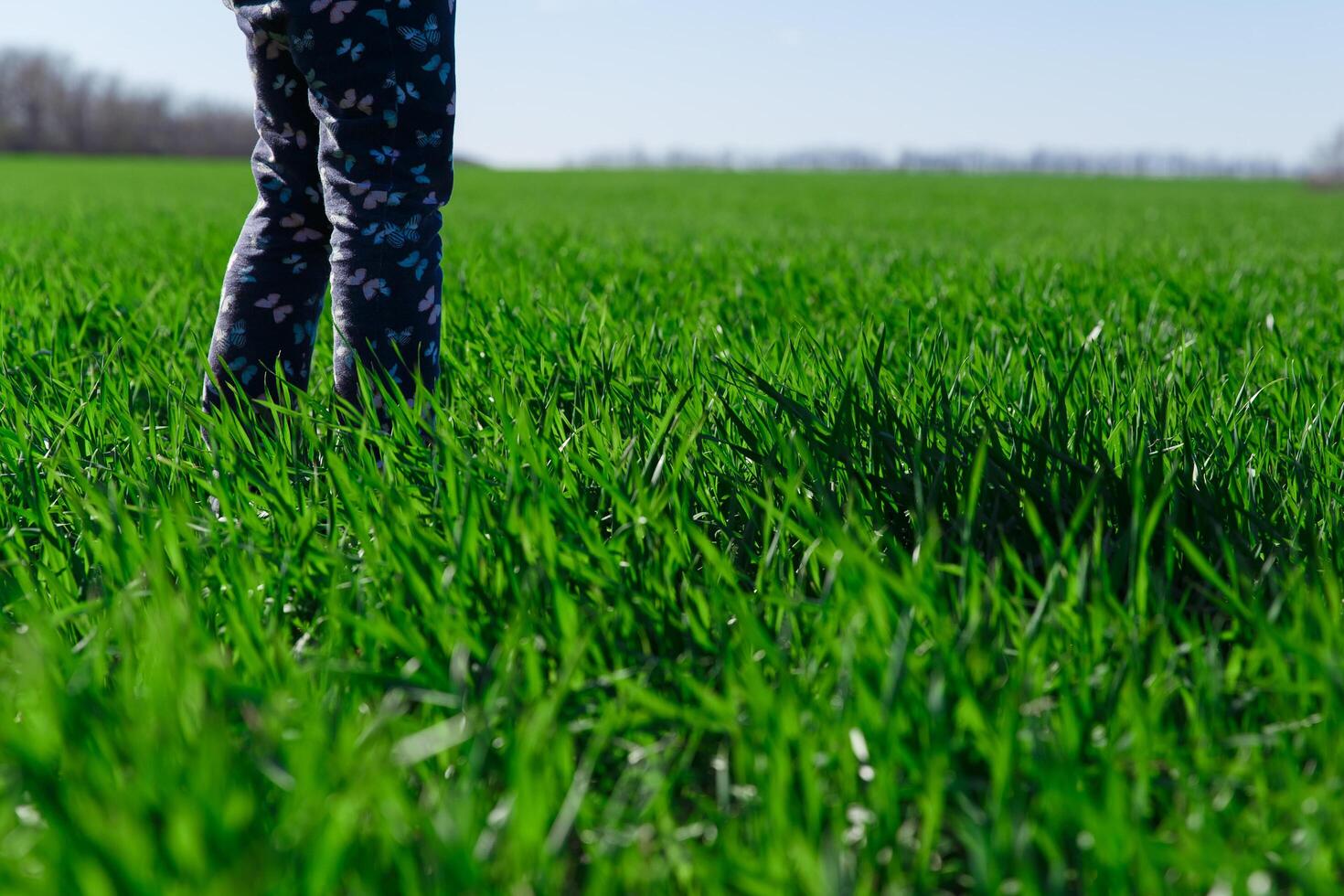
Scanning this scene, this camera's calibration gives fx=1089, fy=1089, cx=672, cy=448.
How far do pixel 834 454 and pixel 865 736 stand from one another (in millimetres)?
621

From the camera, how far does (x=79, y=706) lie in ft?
2.92

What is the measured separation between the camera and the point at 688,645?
3.72 ft

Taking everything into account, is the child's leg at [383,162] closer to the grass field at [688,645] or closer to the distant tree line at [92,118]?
the grass field at [688,645]

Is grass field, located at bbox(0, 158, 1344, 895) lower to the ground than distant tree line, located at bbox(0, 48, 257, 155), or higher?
lower

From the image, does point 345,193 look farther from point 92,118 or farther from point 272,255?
point 92,118

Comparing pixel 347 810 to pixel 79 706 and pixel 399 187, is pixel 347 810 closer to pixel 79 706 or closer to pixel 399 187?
pixel 79 706

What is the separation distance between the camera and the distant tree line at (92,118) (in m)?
82.6

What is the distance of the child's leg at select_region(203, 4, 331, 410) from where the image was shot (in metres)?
2.06

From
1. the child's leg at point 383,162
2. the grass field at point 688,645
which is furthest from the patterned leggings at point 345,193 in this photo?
the grass field at point 688,645

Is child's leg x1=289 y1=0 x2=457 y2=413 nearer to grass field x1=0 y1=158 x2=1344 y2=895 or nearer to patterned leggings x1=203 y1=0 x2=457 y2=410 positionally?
patterned leggings x1=203 y1=0 x2=457 y2=410

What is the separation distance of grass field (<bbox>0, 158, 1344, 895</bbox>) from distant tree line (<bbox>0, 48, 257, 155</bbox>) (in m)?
86.5

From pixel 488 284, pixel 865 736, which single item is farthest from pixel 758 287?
pixel 865 736

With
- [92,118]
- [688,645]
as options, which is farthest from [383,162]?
[92,118]

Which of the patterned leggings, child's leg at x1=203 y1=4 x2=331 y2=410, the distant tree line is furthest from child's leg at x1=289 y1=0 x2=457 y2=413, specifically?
the distant tree line
